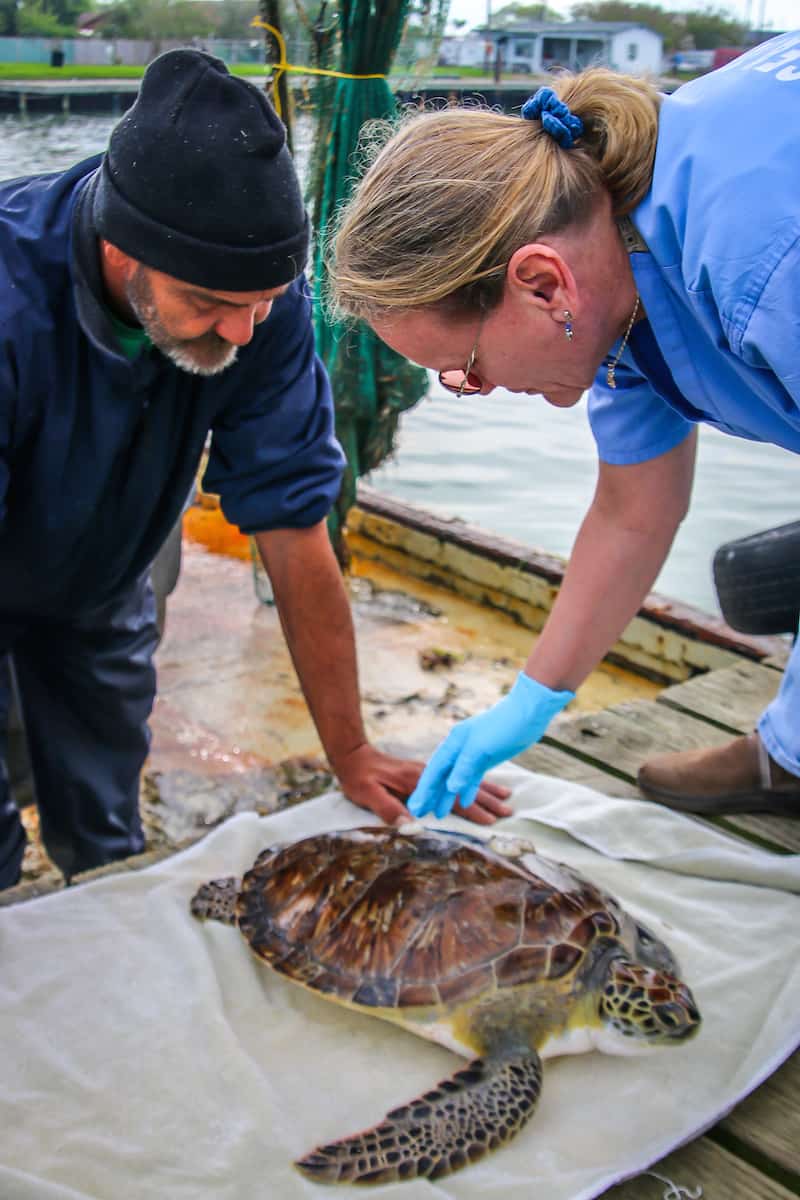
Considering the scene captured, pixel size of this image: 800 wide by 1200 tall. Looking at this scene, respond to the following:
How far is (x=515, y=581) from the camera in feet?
13.6

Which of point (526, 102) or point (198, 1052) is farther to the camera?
point (198, 1052)

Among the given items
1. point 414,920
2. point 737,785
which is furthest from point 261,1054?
point 737,785

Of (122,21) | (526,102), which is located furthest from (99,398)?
(122,21)

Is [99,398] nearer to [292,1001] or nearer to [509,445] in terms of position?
[292,1001]

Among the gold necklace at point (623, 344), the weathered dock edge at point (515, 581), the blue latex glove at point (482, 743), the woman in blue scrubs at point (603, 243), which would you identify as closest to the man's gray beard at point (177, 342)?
the woman in blue scrubs at point (603, 243)

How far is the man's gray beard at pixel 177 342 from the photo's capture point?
173cm

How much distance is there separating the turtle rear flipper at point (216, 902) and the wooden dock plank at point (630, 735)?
0.89 metres

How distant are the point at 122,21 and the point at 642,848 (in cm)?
298

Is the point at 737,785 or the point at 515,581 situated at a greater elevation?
the point at 737,785

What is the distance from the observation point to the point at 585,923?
1.66m

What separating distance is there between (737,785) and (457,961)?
0.85 m

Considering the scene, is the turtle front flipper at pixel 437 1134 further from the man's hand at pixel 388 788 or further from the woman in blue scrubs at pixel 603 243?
the woman in blue scrubs at pixel 603 243

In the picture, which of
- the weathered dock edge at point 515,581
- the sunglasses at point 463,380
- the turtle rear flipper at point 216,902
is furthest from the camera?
the weathered dock edge at point 515,581

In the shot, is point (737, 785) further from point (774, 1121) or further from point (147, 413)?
point (147, 413)
